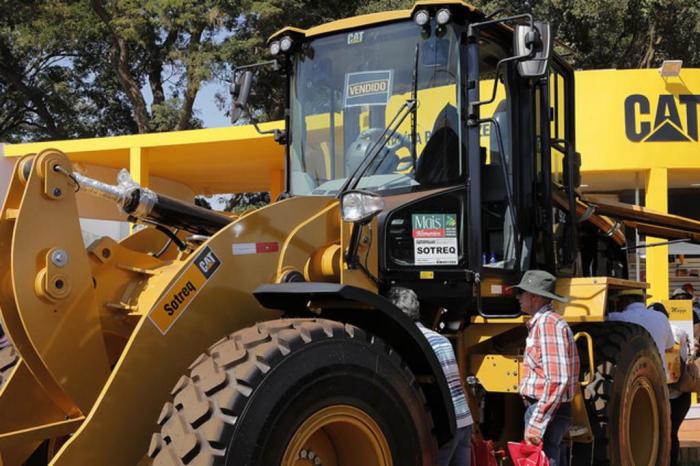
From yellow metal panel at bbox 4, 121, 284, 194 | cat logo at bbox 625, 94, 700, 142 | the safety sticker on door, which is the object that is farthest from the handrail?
cat logo at bbox 625, 94, 700, 142

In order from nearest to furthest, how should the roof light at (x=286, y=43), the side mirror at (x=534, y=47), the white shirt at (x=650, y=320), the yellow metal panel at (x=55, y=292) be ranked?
the yellow metal panel at (x=55, y=292)
the side mirror at (x=534, y=47)
the roof light at (x=286, y=43)
the white shirt at (x=650, y=320)

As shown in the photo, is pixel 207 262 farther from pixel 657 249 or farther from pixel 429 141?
pixel 657 249

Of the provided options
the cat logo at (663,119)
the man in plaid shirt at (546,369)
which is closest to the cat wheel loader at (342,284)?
the man in plaid shirt at (546,369)

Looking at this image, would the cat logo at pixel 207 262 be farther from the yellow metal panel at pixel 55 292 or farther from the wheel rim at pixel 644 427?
the wheel rim at pixel 644 427

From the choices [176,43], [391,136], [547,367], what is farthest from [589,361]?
[176,43]

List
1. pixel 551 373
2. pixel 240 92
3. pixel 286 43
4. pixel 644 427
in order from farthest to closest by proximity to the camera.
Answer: pixel 644 427
pixel 240 92
pixel 286 43
pixel 551 373

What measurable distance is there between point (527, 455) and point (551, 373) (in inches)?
19.7

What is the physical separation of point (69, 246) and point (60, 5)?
77.6 ft

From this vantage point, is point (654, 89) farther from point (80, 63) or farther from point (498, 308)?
point (80, 63)

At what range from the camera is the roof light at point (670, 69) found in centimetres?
1467

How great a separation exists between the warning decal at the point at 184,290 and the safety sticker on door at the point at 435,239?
1.41 meters

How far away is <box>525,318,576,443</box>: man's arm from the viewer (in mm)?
4883

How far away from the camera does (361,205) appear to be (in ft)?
14.0

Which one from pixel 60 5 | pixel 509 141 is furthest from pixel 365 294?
pixel 60 5
